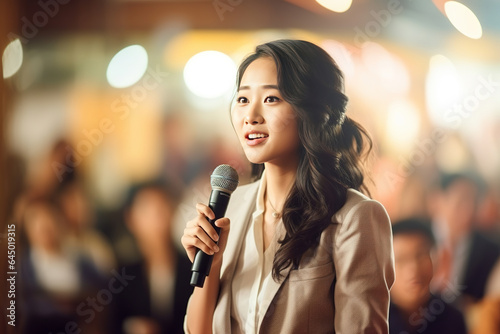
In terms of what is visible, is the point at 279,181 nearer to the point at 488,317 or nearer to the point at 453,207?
the point at 453,207

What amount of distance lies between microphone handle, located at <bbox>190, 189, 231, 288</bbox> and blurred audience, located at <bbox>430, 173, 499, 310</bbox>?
2.63 ft

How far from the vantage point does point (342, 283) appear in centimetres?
138

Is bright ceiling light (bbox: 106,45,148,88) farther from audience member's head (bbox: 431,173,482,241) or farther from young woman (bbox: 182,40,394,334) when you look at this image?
audience member's head (bbox: 431,173,482,241)

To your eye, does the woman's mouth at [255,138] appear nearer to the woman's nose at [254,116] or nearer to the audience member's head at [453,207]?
the woman's nose at [254,116]

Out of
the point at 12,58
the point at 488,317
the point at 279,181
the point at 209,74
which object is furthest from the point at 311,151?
the point at 12,58

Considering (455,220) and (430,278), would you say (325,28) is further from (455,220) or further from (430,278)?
(430,278)

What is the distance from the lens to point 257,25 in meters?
1.81

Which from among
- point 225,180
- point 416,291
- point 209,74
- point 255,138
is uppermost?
point 209,74

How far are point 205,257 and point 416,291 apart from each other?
81 centimetres

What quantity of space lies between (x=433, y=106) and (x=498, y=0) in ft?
1.46

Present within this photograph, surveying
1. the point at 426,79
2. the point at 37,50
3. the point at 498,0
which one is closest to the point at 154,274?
the point at 37,50

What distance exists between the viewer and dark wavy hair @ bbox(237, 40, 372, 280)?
1455 millimetres

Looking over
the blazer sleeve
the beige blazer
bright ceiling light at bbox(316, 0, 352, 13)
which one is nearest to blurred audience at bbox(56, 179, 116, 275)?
the beige blazer

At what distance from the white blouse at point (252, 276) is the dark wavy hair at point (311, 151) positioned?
5 centimetres
